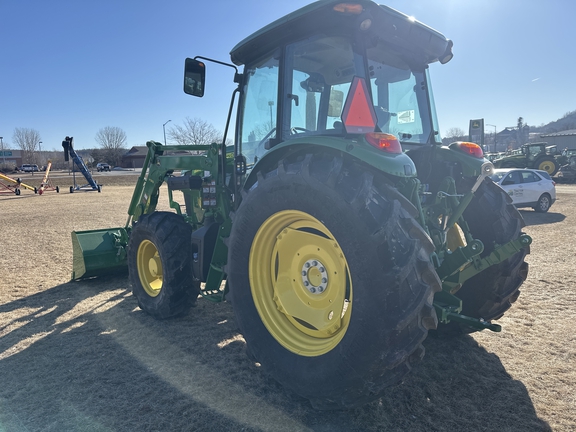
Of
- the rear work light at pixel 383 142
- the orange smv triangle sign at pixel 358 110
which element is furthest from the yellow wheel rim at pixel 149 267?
the rear work light at pixel 383 142

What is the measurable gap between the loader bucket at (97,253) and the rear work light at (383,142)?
15.1ft

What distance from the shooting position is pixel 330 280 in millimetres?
2826

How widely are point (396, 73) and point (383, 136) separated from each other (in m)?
1.30

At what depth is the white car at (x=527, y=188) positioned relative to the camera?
13359 millimetres

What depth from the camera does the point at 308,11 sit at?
2.95 meters

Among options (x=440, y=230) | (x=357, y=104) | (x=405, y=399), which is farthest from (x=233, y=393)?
(x=357, y=104)

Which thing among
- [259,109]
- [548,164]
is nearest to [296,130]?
[259,109]

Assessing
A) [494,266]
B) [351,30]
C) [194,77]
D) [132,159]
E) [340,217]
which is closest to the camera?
[340,217]

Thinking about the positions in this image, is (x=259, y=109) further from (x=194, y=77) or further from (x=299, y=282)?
(x=299, y=282)

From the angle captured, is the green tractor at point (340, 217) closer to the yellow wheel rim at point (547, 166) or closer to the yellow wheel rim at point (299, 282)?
the yellow wheel rim at point (299, 282)

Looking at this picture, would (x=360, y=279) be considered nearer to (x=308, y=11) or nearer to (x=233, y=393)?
(x=233, y=393)

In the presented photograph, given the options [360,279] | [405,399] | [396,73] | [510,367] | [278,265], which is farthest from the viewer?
[396,73]

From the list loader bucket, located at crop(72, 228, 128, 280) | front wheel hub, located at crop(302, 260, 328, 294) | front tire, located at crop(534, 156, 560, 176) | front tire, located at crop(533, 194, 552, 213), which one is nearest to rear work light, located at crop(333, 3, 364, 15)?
front wheel hub, located at crop(302, 260, 328, 294)

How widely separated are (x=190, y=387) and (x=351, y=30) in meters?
2.92
